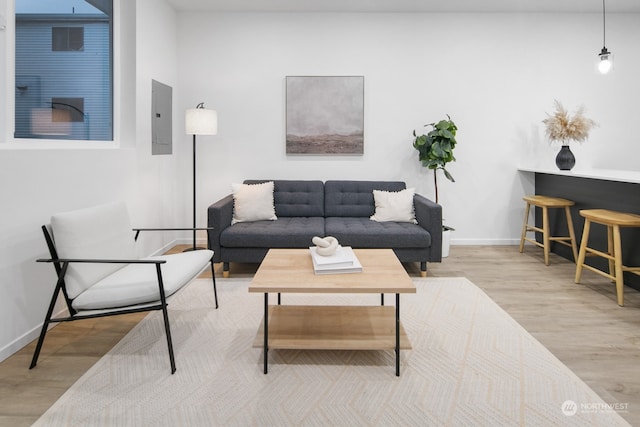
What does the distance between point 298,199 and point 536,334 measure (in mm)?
2699

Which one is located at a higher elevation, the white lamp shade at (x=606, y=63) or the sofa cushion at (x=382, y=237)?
the white lamp shade at (x=606, y=63)

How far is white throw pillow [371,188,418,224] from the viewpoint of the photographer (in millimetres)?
4434

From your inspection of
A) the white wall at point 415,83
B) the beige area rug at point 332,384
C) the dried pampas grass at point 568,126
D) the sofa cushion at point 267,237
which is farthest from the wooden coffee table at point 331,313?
the dried pampas grass at point 568,126

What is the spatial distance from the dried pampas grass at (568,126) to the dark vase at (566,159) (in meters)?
0.14

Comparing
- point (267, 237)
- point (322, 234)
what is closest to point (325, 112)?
point (322, 234)

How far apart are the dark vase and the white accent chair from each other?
13.1 feet

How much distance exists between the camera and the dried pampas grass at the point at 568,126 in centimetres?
464

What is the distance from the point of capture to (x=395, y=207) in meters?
4.46

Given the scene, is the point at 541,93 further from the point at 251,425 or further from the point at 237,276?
the point at 251,425

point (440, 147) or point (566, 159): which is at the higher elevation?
point (440, 147)

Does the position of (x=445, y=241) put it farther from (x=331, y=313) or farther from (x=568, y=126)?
(x=331, y=313)

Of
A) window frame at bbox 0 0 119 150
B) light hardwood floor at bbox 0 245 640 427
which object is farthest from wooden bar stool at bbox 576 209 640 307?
window frame at bbox 0 0 119 150

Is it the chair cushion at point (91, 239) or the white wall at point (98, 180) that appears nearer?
the chair cushion at point (91, 239)

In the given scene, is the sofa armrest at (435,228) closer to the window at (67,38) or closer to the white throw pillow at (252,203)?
Answer: the white throw pillow at (252,203)
